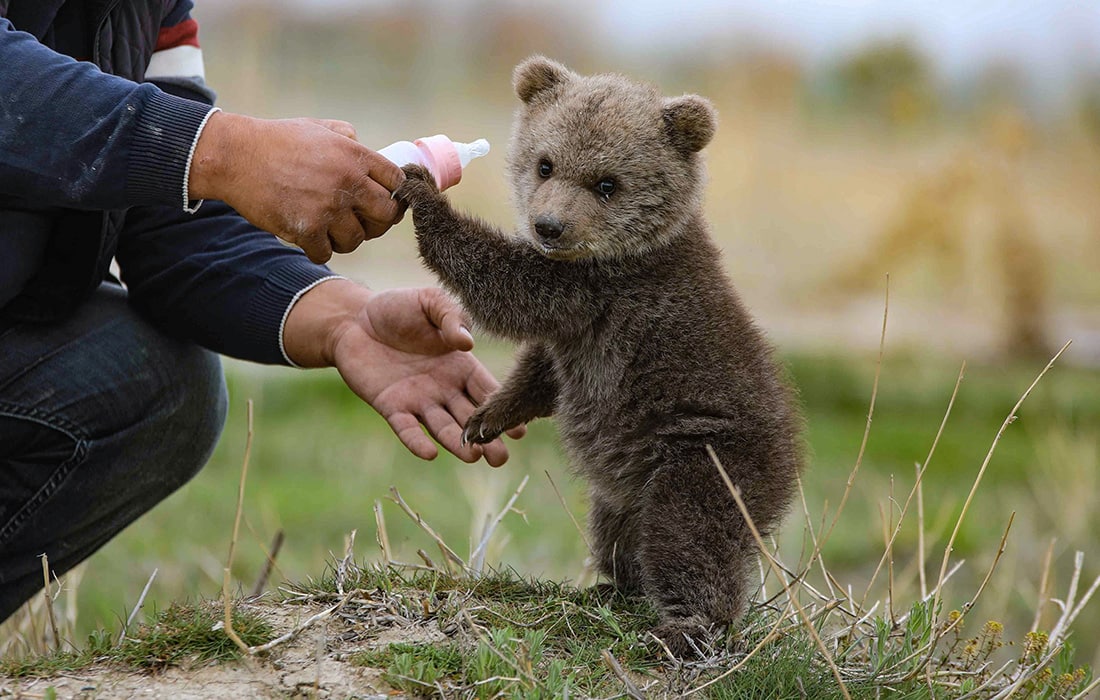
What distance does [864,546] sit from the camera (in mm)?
7102

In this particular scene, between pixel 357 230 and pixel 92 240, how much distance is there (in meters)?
1.04

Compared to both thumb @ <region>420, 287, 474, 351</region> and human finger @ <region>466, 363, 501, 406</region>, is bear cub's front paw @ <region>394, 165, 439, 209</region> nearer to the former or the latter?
thumb @ <region>420, 287, 474, 351</region>

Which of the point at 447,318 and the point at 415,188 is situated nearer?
the point at 415,188

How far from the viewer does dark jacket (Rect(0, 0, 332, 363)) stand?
3.30m

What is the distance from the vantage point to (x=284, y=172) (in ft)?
11.1

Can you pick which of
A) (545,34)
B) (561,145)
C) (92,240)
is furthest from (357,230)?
(545,34)

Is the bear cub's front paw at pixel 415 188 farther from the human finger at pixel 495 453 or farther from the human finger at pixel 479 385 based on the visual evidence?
the human finger at pixel 495 453

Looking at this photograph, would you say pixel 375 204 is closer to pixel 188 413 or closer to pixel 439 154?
pixel 439 154

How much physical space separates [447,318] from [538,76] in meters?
0.93

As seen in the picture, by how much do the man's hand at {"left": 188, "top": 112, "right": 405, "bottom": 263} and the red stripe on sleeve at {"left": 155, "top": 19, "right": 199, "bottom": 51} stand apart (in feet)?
3.92

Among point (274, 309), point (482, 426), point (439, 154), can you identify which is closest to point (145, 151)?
point (439, 154)

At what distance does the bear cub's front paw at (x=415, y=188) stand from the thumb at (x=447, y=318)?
464 mm

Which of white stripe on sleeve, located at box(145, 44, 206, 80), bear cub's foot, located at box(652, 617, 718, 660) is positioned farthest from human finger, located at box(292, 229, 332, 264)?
bear cub's foot, located at box(652, 617, 718, 660)

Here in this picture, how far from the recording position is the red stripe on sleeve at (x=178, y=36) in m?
4.39
